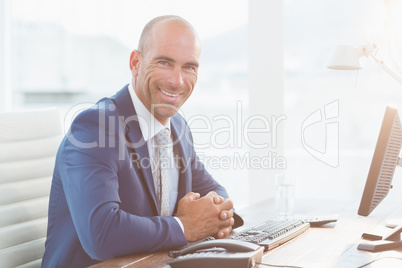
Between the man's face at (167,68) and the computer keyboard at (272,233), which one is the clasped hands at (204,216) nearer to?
the computer keyboard at (272,233)

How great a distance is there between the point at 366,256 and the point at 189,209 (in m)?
0.48

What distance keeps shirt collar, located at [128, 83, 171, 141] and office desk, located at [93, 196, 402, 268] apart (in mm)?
434

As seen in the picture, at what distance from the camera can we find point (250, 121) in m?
2.68

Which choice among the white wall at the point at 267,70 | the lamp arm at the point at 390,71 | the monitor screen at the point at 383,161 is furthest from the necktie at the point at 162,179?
the white wall at the point at 267,70

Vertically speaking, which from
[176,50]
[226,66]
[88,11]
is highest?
[88,11]

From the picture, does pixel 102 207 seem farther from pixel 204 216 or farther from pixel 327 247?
pixel 327 247

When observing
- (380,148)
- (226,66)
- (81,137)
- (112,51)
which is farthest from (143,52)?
(112,51)

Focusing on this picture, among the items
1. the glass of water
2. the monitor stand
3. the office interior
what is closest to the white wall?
the office interior

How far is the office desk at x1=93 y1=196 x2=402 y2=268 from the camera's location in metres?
1.16

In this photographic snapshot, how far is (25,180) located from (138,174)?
0.47 metres

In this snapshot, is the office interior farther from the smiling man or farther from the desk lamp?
the smiling man

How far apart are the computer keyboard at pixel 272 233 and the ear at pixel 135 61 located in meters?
0.63

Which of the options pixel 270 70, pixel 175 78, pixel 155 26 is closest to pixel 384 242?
pixel 175 78

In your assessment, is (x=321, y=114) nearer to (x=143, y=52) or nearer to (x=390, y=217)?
(x=390, y=217)
